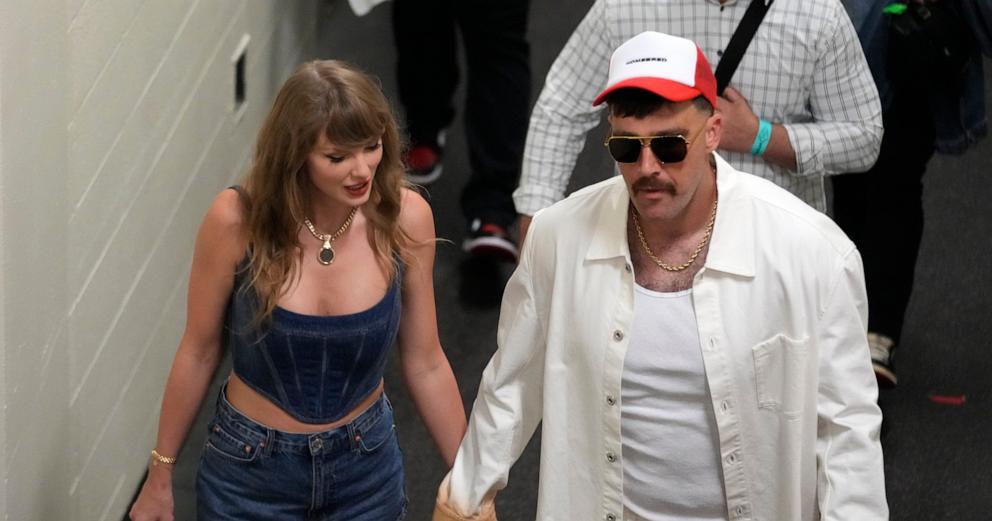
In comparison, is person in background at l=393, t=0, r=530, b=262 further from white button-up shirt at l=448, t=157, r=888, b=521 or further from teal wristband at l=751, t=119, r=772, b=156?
white button-up shirt at l=448, t=157, r=888, b=521

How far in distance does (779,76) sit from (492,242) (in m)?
2.07

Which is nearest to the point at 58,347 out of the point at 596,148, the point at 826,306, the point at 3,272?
the point at 3,272

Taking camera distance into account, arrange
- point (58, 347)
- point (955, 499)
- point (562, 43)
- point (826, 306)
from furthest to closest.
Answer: point (562, 43) → point (955, 499) → point (58, 347) → point (826, 306)

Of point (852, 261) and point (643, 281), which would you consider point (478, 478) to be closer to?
point (643, 281)

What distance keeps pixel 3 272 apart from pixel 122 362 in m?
1.11

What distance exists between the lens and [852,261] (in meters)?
3.00

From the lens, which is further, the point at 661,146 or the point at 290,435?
the point at 290,435

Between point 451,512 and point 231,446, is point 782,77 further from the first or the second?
point 231,446

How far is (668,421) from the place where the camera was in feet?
9.92

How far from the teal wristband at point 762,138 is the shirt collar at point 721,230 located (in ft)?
2.28

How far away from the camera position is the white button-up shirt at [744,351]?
2977 millimetres

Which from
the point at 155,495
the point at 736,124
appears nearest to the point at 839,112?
the point at 736,124

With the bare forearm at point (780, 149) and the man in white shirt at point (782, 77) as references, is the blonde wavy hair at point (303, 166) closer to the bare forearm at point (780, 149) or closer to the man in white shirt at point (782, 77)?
the man in white shirt at point (782, 77)

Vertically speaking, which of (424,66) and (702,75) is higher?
(702,75)
